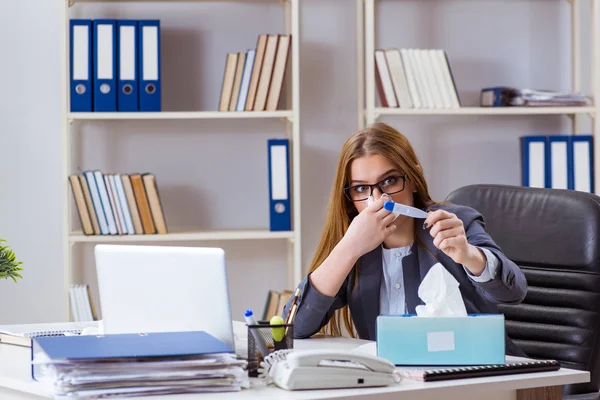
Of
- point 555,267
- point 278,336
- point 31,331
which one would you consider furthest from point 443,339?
point 31,331

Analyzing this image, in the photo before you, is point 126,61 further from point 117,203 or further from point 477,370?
point 477,370

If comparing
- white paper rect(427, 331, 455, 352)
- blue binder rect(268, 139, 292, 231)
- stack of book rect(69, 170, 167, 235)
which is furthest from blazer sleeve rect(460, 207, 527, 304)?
stack of book rect(69, 170, 167, 235)

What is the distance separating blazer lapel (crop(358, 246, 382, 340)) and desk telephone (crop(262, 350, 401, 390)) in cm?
58

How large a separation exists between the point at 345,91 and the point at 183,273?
2164mm

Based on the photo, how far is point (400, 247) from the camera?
6.81 ft

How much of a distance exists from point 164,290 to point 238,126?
2.04 m

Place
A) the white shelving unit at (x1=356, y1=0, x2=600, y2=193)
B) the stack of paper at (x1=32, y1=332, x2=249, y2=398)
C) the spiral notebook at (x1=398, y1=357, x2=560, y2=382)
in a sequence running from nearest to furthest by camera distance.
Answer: the stack of paper at (x1=32, y1=332, x2=249, y2=398), the spiral notebook at (x1=398, y1=357, x2=560, y2=382), the white shelving unit at (x1=356, y1=0, x2=600, y2=193)

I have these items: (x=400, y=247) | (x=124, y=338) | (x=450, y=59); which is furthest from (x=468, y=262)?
(x=450, y=59)

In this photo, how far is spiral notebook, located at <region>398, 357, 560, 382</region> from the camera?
4.88 ft

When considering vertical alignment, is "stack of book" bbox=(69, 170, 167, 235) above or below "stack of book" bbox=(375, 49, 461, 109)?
below

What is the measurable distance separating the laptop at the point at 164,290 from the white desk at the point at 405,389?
A: 0.52 ft

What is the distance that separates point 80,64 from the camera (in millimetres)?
3205

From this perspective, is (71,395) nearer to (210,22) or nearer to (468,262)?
(468,262)

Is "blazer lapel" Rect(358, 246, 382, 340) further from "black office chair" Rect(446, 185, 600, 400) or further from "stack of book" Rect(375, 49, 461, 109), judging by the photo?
"stack of book" Rect(375, 49, 461, 109)
